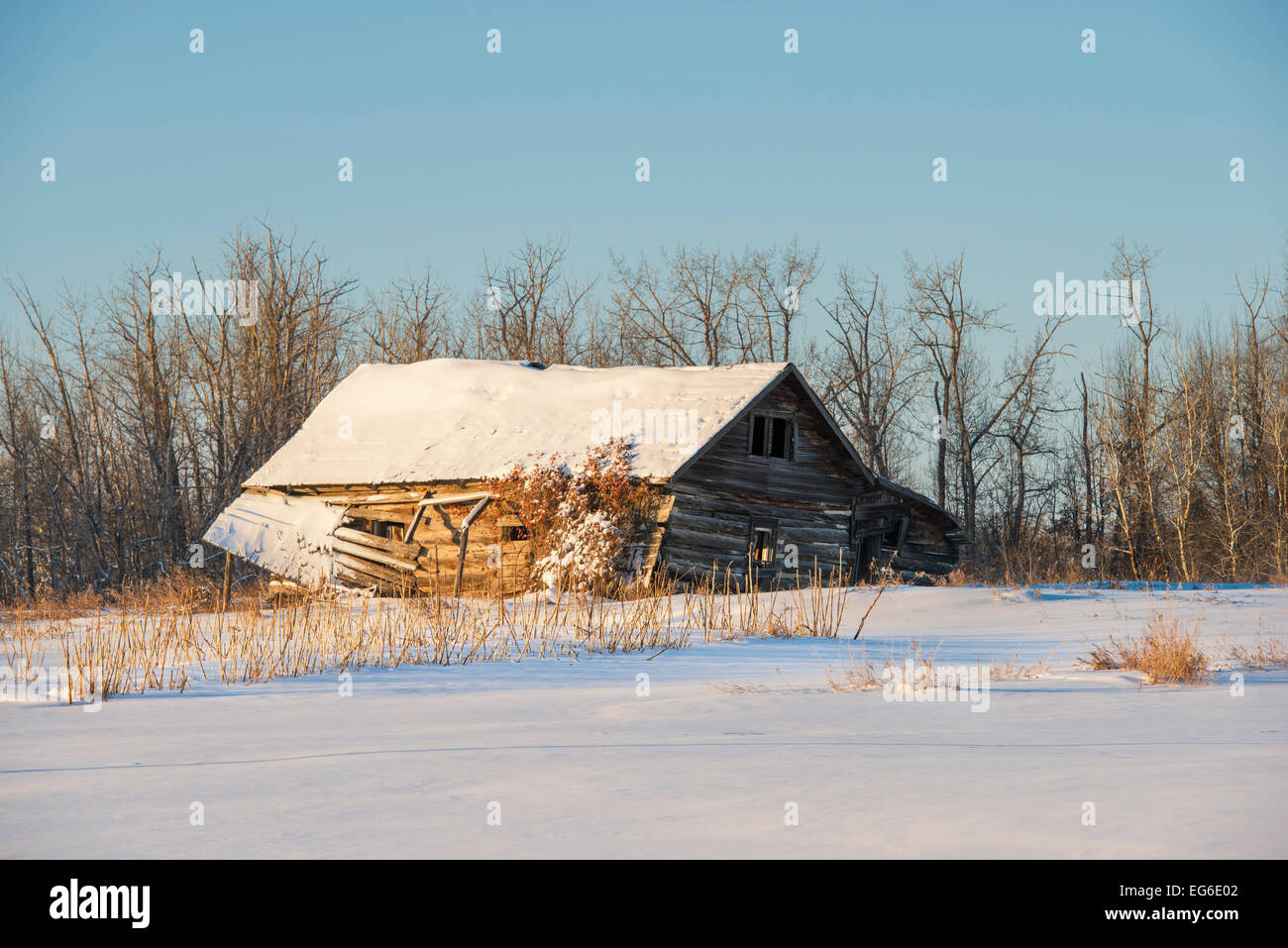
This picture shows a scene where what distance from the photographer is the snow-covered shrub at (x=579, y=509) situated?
74.2ft

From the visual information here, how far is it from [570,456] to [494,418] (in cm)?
355

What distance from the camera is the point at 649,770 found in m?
5.30

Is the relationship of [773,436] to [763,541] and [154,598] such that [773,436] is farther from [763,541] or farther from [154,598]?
[154,598]

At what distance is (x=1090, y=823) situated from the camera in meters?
4.12

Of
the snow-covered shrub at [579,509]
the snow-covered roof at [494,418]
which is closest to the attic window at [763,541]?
the snow-covered roof at [494,418]

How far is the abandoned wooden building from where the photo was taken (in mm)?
24203

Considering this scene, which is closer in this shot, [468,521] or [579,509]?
[579,509]

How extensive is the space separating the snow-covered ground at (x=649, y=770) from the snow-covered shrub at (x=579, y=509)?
1296 cm

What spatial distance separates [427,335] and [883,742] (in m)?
39.3

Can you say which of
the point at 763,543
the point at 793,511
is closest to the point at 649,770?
the point at 763,543

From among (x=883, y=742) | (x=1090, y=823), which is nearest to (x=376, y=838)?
(x=1090, y=823)

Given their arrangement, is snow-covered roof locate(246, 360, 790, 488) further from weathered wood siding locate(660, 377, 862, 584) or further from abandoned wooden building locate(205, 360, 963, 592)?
weathered wood siding locate(660, 377, 862, 584)

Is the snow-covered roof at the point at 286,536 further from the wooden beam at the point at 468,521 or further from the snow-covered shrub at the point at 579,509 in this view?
the snow-covered shrub at the point at 579,509
